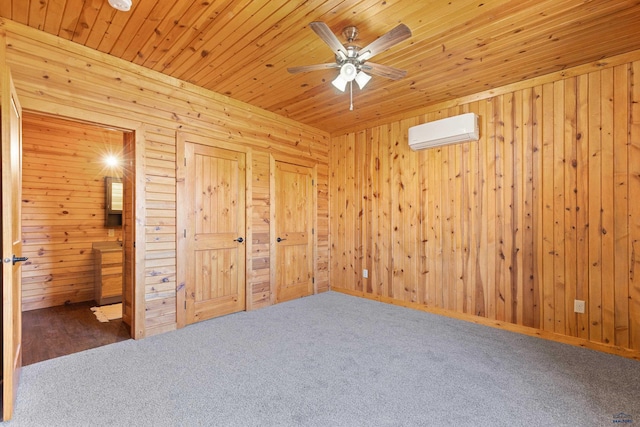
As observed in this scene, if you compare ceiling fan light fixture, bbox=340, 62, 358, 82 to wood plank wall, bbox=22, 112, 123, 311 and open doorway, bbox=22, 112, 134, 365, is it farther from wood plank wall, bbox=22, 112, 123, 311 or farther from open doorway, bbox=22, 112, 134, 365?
wood plank wall, bbox=22, 112, 123, 311

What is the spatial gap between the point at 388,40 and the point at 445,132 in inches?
75.3

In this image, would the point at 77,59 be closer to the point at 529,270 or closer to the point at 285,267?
the point at 285,267

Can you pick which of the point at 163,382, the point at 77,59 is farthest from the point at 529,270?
the point at 77,59

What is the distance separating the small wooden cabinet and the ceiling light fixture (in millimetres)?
3142

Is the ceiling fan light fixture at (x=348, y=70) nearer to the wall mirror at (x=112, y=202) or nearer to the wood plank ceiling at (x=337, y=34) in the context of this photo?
the wood plank ceiling at (x=337, y=34)

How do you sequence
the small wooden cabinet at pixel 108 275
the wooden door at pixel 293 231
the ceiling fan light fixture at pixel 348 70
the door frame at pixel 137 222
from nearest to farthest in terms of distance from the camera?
the ceiling fan light fixture at pixel 348 70
the door frame at pixel 137 222
the small wooden cabinet at pixel 108 275
the wooden door at pixel 293 231

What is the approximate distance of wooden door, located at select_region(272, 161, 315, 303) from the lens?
14.2 feet

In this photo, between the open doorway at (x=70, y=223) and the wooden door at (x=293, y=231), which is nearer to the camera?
the open doorway at (x=70, y=223)

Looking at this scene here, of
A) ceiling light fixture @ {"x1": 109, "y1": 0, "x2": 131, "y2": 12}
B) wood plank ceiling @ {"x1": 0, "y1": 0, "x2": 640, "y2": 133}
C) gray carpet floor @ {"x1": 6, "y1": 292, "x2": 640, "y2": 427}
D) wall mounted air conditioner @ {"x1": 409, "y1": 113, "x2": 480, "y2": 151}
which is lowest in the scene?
gray carpet floor @ {"x1": 6, "y1": 292, "x2": 640, "y2": 427}

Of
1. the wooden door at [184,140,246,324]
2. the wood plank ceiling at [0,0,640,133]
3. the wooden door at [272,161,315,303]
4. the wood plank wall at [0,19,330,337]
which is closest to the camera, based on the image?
the wood plank ceiling at [0,0,640,133]

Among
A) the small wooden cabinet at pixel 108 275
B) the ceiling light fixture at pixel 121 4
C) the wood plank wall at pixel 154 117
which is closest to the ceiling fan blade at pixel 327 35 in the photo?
the ceiling light fixture at pixel 121 4

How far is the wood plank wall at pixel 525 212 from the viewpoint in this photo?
2697 millimetres

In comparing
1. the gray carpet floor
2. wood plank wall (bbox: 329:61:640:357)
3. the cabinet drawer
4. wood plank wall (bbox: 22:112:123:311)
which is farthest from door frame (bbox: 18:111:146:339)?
wood plank wall (bbox: 329:61:640:357)

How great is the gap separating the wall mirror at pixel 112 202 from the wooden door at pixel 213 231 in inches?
85.3
